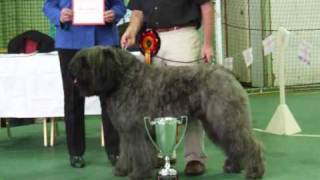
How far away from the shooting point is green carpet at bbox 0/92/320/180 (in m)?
4.42

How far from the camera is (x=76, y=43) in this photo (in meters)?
4.48

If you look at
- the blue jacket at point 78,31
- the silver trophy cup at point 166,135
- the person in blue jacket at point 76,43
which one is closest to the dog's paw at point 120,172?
the person in blue jacket at point 76,43

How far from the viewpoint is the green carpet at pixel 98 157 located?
14.5 feet

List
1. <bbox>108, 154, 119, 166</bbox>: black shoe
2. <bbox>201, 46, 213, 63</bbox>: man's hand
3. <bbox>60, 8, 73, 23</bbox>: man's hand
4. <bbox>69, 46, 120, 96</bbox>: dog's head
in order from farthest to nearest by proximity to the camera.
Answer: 1. <bbox>108, 154, 119, 166</bbox>: black shoe
2. <bbox>60, 8, 73, 23</bbox>: man's hand
3. <bbox>201, 46, 213, 63</bbox>: man's hand
4. <bbox>69, 46, 120, 96</bbox>: dog's head

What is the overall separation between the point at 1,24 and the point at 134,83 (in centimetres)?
630

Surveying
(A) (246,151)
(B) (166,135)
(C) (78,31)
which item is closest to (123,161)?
(B) (166,135)

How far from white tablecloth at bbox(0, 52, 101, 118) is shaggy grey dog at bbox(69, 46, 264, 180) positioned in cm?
147

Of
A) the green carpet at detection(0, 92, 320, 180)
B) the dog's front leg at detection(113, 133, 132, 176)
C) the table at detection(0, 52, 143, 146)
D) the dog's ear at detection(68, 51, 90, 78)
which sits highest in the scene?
the dog's ear at detection(68, 51, 90, 78)

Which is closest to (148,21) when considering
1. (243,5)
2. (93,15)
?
(93,15)

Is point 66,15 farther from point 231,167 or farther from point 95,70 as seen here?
point 231,167

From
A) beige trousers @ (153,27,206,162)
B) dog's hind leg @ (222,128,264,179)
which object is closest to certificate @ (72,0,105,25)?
beige trousers @ (153,27,206,162)

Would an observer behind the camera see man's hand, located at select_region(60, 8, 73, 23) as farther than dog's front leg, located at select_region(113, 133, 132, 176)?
Yes

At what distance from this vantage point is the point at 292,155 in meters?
4.95

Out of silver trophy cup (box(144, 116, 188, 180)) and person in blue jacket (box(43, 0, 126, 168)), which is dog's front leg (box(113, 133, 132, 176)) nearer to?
silver trophy cup (box(144, 116, 188, 180))
